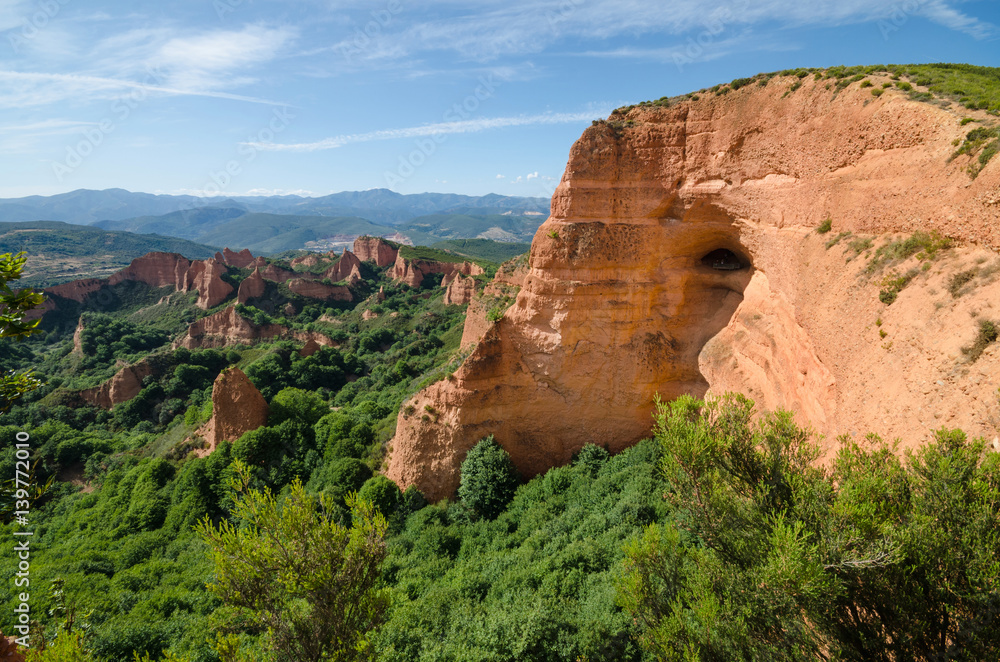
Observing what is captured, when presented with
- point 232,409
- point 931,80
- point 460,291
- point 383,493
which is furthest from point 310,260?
point 931,80

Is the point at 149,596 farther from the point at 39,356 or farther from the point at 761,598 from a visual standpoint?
the point at 39,356

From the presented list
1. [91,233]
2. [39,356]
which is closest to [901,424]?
[39,356]

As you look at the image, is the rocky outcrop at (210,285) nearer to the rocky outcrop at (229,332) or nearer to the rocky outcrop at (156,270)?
the rocky outcrop at (156,270)

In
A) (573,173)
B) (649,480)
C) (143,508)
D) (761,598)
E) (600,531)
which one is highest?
(573,173)

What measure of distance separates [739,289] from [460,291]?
52.1 meters

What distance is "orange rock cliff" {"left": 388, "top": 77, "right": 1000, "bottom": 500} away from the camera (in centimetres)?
973

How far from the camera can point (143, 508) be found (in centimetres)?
2486

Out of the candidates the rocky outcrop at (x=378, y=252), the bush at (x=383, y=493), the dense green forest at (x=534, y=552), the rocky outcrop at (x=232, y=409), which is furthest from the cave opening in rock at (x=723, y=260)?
the rocky outcrop at (x=378, y=252)

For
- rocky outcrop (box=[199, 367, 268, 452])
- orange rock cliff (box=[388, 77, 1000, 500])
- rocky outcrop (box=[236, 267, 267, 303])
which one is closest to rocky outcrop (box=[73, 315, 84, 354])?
rocky outcrop (box=[236, 267, 267, 303])

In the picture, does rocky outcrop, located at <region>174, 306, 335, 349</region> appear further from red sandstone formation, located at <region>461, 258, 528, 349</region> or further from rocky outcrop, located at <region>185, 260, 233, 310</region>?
red sandstone formation, located at <region>461, 258, 528, 349</region>

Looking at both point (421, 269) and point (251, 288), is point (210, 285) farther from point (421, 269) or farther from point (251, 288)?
point (421, 269)

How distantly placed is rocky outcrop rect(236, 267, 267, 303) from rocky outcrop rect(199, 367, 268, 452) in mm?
49650

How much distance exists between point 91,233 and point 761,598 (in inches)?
8445

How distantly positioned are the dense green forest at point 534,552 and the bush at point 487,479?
9cm
